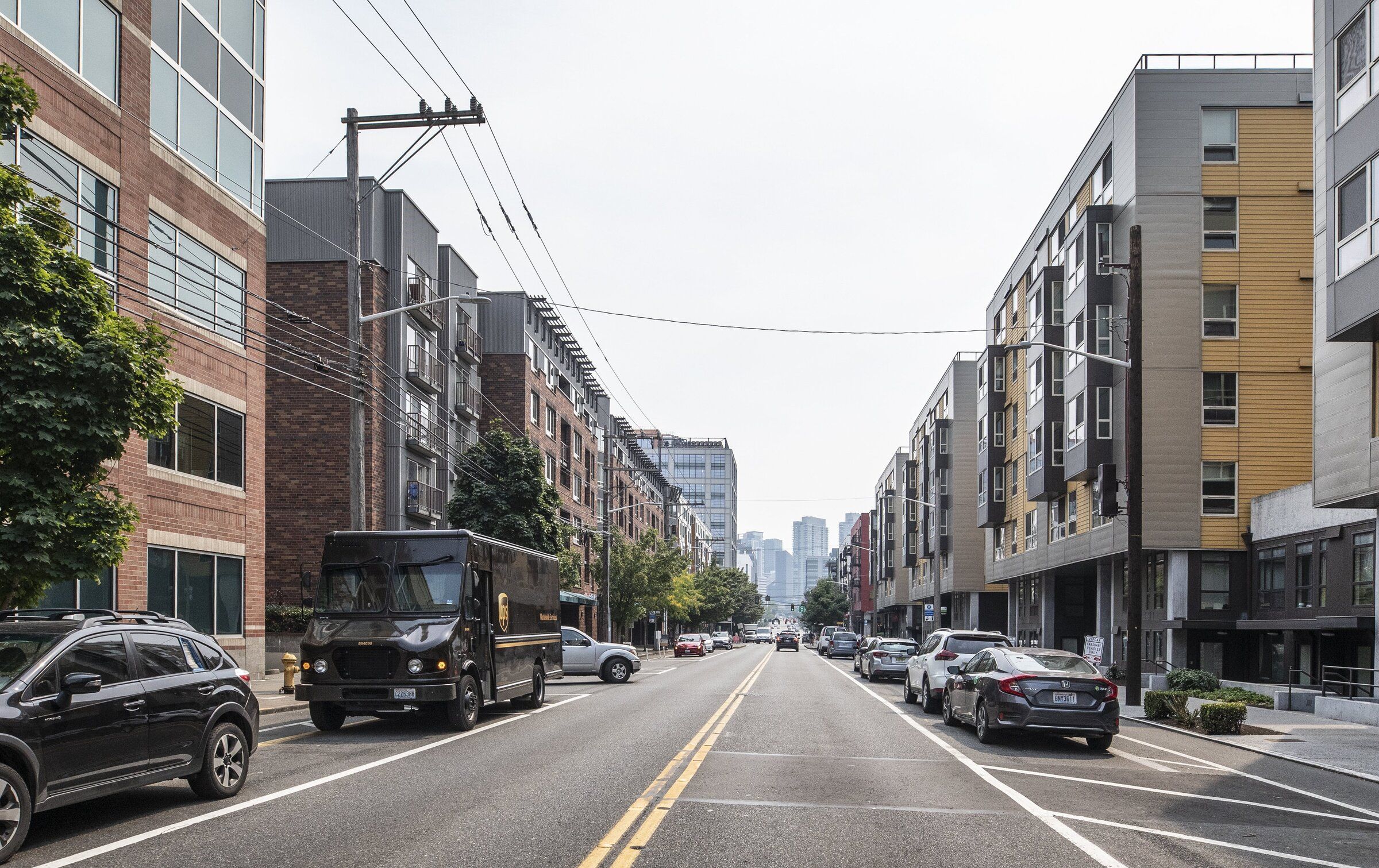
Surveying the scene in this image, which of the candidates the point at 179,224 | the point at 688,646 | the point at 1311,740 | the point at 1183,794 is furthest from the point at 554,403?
the point at 1183,794

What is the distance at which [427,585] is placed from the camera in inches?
706

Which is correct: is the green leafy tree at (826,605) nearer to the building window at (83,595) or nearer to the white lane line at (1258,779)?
the building window at (83,595)

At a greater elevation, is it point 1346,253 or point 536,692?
point 1346,253

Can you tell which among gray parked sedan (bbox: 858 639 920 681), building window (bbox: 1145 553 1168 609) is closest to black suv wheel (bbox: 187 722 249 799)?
gray parked sedan (bbox: 858 639 920 681)

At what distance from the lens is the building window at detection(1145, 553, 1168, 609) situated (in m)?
37.3

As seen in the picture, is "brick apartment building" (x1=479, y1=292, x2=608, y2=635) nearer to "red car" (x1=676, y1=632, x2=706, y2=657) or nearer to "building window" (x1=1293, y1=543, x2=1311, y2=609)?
"red car" (x1=676, y1=632, x2=706, y2=657)

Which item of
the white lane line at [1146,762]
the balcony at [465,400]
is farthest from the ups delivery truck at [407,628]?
the balcony at [465,400]

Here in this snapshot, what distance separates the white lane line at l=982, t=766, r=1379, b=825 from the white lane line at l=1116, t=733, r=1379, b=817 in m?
0.45

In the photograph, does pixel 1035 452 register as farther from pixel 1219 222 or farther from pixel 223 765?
pixel 223 765

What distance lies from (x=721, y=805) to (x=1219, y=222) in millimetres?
31371

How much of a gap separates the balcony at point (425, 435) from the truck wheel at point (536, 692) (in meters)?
18.9

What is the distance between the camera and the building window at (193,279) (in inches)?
960

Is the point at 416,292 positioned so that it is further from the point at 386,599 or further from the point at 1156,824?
the point at 1156,824

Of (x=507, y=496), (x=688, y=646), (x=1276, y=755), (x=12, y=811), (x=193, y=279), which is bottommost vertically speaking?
(x=688, y=646)
